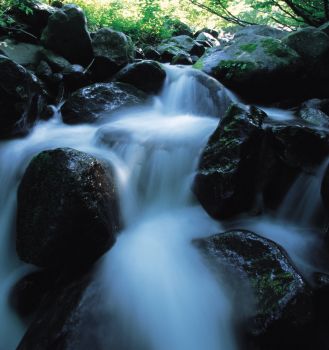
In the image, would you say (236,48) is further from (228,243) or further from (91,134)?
(228,243)

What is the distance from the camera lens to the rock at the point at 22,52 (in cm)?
625

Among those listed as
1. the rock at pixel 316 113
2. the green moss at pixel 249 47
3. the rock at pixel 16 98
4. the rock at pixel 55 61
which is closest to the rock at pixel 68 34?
the rock at pixel 55 61

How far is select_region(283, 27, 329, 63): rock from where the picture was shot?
6473 millimetres

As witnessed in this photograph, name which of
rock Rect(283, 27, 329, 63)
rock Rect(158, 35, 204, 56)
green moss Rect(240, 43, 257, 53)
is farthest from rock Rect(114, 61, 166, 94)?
rock Rect(158, 35, 204, 56)

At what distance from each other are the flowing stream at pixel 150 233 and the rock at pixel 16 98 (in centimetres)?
23

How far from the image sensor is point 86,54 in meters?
6.90

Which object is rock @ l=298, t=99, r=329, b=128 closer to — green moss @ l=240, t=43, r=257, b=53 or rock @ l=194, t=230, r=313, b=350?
green moss @ l=240, t=43, r=257, b=53

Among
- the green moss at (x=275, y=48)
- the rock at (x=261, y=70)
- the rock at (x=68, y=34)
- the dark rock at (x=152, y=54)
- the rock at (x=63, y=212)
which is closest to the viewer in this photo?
the rock at (x=63, y=212)

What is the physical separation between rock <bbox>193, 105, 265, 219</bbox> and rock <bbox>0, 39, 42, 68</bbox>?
4.50 metres

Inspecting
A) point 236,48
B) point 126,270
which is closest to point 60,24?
point 236,48

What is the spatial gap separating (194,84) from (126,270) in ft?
15.6

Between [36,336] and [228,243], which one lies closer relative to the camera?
[36,336]

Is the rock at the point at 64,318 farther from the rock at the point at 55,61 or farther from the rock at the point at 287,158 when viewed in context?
the rock at the point at 55,61

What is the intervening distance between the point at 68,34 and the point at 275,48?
449cm
